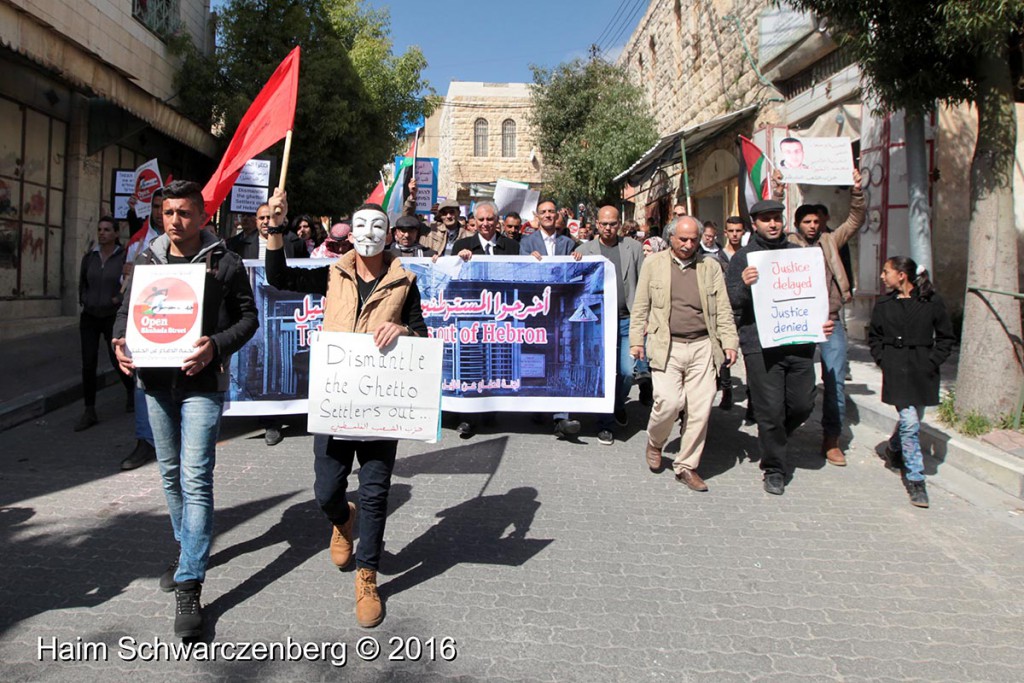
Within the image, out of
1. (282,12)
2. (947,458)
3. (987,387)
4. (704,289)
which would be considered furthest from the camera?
(282,12)

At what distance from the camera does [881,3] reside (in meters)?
6.29

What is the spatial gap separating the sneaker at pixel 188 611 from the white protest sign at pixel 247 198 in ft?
21.9

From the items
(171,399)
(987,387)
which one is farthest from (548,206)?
(171,399)

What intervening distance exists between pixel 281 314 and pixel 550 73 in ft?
74.9

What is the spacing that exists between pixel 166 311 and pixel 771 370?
4.00 metres

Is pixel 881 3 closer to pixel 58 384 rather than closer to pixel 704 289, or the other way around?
pixel 704 289

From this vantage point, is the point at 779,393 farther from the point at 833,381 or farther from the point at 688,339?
the point at 833,381

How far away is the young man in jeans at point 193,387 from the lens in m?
3.31

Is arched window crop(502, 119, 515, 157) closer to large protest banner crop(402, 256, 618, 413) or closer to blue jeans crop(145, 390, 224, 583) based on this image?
large protest banner crop(402, 256, 618, 413)

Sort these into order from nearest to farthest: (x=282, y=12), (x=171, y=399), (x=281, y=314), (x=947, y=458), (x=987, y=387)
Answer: (x=171, y=399) < (x=947, y=458) < (x=987, y=387) < (x=281, y=314) < (x=282, y=12)

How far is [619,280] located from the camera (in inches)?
269

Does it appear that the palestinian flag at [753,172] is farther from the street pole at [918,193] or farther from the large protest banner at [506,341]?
the large protest banner at [506,341]

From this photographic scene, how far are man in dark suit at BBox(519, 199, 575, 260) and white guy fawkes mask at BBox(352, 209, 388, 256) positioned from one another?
4205mm

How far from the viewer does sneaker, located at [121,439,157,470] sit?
562 centimetres
